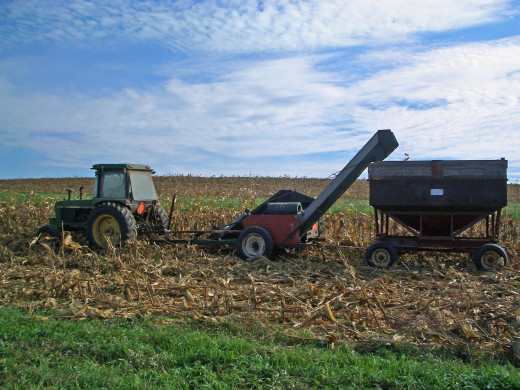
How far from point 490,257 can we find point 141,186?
8.61 m

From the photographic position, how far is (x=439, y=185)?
32.5ft

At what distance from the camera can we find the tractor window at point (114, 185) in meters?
12.3

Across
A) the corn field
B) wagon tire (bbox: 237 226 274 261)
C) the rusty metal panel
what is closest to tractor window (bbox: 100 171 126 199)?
the corn field

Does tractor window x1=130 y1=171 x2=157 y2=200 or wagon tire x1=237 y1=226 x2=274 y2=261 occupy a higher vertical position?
tractor window x1=130 y1=171 x2=157 y2=200

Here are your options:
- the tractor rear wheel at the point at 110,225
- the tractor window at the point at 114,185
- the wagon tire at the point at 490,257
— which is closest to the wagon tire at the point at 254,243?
the tractor rear wheel at the point at 110,225

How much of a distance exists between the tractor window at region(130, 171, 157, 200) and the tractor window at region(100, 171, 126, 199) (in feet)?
0.78

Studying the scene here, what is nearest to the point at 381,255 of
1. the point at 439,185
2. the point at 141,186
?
the point at 439,185

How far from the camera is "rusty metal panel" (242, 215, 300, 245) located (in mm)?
10781

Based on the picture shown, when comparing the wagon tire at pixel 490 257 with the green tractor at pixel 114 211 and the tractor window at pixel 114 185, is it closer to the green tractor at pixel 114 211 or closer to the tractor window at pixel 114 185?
the green tractor at pixel 114 211

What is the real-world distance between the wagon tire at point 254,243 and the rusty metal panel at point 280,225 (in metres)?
0.16

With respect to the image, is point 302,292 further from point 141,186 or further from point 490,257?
point 141,186

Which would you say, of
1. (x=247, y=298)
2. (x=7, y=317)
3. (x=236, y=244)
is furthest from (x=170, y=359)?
(x=236, y=244)

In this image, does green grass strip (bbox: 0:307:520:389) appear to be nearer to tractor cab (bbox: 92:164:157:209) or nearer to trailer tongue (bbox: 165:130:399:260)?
trailer tongue (bbox: 165:130:399:260)

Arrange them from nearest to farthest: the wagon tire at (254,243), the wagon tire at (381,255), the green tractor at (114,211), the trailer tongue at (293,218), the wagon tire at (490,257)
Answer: the wagon tire at (490,257), the wagon tire at (381,255), the trailer tongue at (293,218), the wagon tire at (254,243), the green tractor at (114,211)
